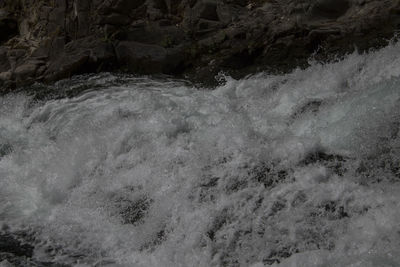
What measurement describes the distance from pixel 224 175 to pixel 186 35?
433 centimetres

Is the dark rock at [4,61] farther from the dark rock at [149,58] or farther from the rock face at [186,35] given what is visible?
the dark rock at [149,58]

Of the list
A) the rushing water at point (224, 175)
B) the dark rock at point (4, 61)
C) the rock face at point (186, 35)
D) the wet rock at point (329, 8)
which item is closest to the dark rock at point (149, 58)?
the rock face at point (186, 35)

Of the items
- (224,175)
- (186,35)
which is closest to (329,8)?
(186,35)

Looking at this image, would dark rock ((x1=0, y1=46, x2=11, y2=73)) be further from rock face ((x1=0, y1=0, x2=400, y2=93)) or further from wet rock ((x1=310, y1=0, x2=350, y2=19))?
wet rock ((x1=310, y1=0, x2=350, y2=19))

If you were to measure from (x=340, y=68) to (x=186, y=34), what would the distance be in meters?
3.16

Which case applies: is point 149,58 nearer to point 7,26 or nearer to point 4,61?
point 4,61

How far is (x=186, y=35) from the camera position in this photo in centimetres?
912

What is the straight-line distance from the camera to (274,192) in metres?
4.95

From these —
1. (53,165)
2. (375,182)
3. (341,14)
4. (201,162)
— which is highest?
(341,14)

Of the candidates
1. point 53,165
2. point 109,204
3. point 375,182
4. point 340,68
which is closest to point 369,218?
point 375,182

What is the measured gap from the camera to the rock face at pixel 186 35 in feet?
25.3

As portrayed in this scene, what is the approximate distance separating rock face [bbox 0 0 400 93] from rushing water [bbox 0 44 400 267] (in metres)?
0.61

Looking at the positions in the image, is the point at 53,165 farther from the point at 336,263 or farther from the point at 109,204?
the point at 336,263

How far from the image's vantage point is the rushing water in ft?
14.4
